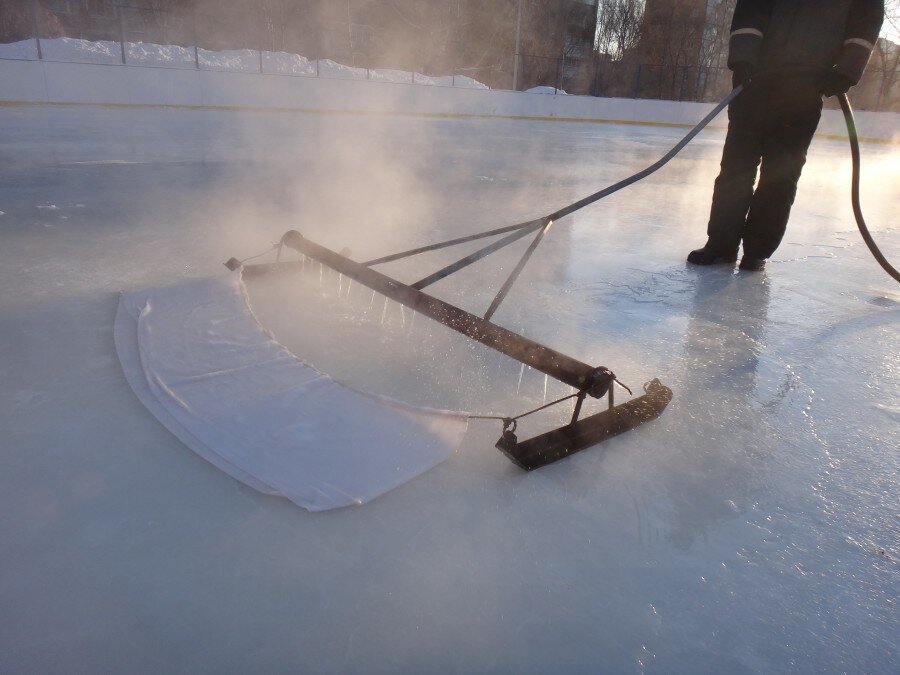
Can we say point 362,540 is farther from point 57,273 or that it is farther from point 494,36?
point 494,36

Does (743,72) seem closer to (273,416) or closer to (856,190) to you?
(856,190)

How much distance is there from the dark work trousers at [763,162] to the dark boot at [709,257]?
0.02 metres

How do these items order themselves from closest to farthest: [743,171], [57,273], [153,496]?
[153,496], [57,273], [743,171]

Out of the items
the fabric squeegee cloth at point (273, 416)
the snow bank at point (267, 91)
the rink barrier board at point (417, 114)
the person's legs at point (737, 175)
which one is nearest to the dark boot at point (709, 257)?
the person's legs at point (737, 175)

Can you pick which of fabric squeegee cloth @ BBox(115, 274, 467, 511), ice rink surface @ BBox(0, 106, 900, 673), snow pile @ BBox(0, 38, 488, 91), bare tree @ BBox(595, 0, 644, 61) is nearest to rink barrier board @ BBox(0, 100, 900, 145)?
snow pile @ BBox(0, 38, 488, 91)

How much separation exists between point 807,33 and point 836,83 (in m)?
0.23

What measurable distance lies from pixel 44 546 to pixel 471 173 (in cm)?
478

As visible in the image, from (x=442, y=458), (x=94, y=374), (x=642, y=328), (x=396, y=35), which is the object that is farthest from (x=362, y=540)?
(x=396, y=35)

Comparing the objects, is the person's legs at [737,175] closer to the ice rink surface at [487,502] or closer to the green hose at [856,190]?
the ice rink surface at [487,502]

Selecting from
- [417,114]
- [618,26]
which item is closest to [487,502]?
[417,114]

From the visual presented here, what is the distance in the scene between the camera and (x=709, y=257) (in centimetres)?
260

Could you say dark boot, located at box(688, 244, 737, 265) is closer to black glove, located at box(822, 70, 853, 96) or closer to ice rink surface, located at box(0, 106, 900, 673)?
ice rink surface, located at box(0, 106, 900, 673)

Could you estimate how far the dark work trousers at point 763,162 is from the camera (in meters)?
2.28

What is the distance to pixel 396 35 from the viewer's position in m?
23.2
